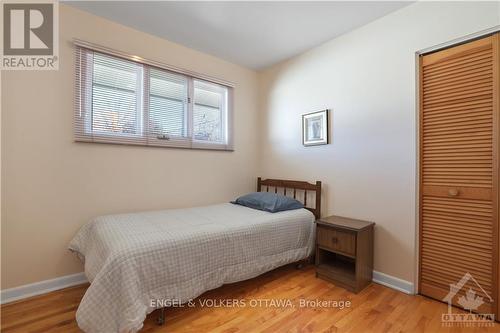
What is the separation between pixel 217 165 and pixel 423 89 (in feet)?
7.53

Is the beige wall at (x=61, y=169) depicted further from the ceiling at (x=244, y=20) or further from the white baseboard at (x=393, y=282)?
the white baseboard at (x=393, y=282)

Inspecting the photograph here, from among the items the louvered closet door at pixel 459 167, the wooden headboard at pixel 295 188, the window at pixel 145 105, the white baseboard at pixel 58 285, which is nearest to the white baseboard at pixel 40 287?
the white baseboard at pixel 58 285

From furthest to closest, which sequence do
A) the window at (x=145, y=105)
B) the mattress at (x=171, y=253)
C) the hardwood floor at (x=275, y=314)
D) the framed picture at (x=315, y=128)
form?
the framed picture at (x=315, y=128) < the window at (x=145, y=105) < the hardwood floor at (x=275, y=314) < the mattress at (x=171, y=253)

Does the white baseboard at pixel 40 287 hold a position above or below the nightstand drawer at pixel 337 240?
below

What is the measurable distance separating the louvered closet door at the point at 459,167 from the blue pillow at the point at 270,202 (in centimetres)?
119

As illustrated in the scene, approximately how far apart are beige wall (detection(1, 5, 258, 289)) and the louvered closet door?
2480mm

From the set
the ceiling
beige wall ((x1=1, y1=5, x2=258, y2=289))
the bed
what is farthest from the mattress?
the ceiling

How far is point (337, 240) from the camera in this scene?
215 cm

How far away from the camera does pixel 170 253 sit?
1.54 metres

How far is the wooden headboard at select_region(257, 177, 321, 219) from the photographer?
8.70 feet

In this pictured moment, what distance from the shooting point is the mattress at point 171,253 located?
1.31 metres

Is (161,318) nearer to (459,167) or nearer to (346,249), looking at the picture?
(346,249)

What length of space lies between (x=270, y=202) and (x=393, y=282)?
132 centimetres

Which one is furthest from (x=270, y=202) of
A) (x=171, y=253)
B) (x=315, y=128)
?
(x=171, y=253)
